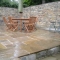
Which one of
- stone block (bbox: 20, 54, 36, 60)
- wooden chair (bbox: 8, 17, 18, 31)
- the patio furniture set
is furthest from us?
wooden chair (bbox: 8, 17, 18, 31)

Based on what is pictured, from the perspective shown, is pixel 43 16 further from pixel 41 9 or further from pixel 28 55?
pixel 28 55

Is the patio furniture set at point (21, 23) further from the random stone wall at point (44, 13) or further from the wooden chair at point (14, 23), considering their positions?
the random stone wall at point (44, 13)

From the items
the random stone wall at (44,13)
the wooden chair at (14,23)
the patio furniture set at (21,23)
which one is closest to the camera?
the patio furniture set at (21,23)

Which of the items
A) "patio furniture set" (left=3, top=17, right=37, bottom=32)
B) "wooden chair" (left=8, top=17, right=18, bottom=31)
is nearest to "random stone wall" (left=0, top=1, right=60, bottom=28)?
"patio furniture set" (left=3, top=17, right=37, bottom=32)

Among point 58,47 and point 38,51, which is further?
point 58,47

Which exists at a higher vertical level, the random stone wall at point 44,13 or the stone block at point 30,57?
the random stone wall at point 44,13

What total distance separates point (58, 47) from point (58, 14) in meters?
3.93

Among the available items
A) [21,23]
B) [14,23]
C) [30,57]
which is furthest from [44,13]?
[30,57]

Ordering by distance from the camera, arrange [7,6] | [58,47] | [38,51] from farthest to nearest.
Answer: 1. [7,6]
2. [58,47]
3. [38,51]

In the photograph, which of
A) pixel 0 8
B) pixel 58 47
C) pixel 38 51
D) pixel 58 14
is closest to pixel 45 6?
pixel 58 14

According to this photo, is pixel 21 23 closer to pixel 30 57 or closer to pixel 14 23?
pixel 14 23

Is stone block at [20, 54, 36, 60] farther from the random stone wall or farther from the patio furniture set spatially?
the random stone wall

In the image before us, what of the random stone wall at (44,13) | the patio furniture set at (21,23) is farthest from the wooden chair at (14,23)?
the random stone wall at (44,13)

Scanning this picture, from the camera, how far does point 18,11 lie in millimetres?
10141
